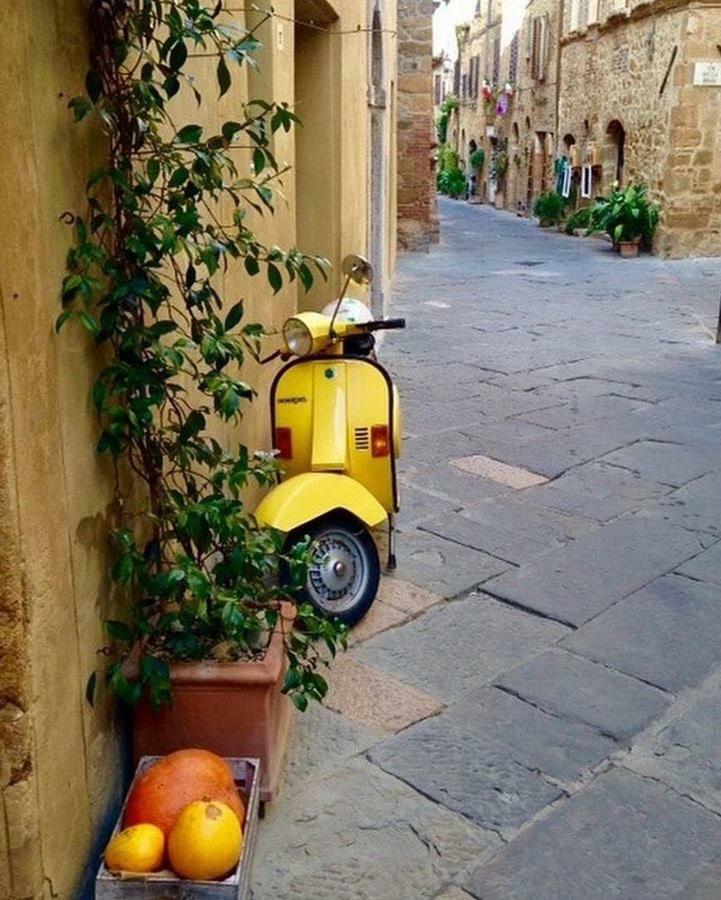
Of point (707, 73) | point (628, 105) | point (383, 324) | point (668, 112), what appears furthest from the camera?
point (628, 105)

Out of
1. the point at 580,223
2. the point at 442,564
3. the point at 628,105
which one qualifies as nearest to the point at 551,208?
the point at 580,223

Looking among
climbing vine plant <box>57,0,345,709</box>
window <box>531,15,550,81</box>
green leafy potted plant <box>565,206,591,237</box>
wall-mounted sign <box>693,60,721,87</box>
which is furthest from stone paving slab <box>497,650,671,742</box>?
window <box>531,15,550,81</box>

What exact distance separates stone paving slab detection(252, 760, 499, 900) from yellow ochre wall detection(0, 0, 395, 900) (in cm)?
39

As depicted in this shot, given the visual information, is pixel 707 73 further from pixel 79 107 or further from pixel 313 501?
pixel 79 107

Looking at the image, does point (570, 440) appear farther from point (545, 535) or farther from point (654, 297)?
point (654, 297)

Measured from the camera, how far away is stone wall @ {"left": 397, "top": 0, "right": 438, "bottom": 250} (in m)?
14.5

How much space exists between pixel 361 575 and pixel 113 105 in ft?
5.90

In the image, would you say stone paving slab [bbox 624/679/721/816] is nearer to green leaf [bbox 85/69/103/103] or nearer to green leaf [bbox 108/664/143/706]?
green leaf [bbox 108/664/143/706]

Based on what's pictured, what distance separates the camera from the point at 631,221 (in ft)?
52.6

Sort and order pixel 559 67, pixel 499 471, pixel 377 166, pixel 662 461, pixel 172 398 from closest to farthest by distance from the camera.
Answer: pixel 172 398 → pixel 499 471 → pixel 662 461 → pixel 377 166 → pixel 559 67

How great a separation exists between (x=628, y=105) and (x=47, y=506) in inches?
706

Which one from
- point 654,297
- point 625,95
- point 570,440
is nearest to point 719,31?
point 625,95

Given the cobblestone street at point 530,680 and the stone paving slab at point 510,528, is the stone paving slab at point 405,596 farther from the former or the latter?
the stone paving slab at point 510,528

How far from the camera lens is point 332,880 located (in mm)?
2203
